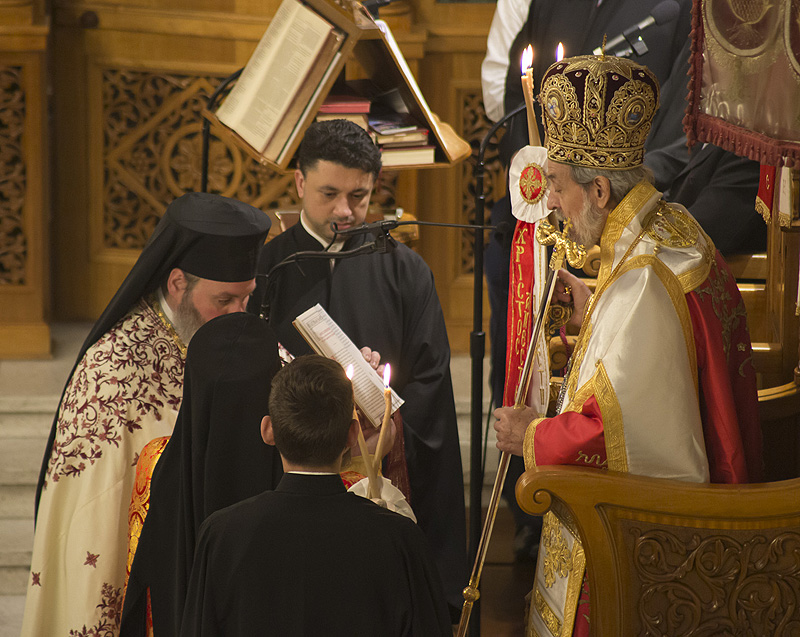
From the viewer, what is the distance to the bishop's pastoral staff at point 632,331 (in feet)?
9.01

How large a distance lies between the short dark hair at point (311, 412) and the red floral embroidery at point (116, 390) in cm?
92

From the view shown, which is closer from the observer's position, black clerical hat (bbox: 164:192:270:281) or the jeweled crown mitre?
the jeweled crown mitre

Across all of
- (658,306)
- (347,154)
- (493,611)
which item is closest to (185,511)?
(658,306)

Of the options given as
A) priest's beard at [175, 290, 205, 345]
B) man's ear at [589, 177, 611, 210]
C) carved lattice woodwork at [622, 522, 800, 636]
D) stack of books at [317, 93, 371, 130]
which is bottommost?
carved lattice woodwork at [622, 522, 800, 636]

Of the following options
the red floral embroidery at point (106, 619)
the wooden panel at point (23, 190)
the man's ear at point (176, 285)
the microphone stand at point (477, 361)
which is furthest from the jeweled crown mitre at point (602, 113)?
the wooden panel at point (23, 190)

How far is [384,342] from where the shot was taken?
385 cm

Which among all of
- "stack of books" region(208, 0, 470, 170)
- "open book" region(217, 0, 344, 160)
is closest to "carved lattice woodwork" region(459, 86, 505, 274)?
"stack of books" region(208, 0, 470, 170)

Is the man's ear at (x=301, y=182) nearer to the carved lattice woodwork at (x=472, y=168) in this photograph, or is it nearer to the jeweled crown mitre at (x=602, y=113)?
the jeweled crown mitre at (x=602, y=113)

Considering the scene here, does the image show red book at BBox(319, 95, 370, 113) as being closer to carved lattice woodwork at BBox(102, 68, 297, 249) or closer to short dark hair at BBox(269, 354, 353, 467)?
carved lattice woodwork at BBox(102, 68, 297, 249)

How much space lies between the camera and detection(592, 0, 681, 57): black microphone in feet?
10.5

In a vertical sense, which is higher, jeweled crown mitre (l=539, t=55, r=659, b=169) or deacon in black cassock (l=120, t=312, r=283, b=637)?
jeweled crown mitre (l=539, t=55, r=659, b=169)

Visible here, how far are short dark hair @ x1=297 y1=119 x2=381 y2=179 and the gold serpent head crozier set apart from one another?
3.07ft

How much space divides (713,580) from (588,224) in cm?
96

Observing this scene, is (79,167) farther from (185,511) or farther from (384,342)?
(185,511)
